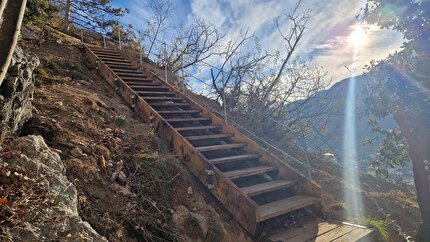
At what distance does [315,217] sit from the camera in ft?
13.6

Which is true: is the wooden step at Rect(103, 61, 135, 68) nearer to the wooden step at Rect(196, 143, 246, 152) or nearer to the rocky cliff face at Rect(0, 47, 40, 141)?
the rocky cliff face at Rect(0, 47, 40, 141)

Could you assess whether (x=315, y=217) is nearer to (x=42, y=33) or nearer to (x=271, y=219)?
(x=271, y=219)

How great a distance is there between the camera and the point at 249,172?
4.41 metres

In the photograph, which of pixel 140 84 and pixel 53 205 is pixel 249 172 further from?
pixel 140 84

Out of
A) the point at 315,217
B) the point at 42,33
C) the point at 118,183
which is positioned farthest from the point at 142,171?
the point at 42,33

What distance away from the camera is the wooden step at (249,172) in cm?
420

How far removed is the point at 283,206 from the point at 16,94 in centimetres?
390

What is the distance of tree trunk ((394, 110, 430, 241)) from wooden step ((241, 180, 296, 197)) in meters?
2.21

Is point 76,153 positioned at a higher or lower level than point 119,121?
lower

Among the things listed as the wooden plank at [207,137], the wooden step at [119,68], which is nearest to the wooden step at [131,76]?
the wooden step at [119,68]

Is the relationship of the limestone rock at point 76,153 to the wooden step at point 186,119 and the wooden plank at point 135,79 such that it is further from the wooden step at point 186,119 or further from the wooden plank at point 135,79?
the wooden plank at point 135,79

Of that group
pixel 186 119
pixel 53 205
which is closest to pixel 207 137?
pixel 186 119

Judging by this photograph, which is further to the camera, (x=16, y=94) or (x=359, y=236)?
(x=359, y=236)

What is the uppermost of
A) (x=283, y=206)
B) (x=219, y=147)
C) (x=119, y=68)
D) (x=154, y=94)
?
(x=119, y=68)
